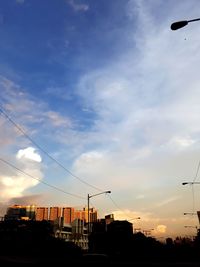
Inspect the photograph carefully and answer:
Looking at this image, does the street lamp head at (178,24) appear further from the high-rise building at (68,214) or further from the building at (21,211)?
the high-rise building at (68,214)

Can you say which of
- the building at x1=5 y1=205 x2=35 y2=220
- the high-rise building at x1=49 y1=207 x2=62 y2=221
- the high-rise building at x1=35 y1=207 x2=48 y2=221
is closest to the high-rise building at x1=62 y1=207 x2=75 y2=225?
the high-rise building at x1=49 y1=207 x2=62 y2=221

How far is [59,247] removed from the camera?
52.5 m

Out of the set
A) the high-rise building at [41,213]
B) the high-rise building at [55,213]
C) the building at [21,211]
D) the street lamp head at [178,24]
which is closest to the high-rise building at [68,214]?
the high-rise building at [55,213]

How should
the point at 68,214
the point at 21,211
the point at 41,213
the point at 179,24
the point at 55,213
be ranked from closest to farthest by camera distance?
the point at 179,24 → the point at 21,211 → the point at 55,213 → the point at 68,214 → the point at 41,213

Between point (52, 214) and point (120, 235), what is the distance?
82.2 m

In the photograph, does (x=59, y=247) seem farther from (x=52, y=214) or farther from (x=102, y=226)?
(x=52, y=214)

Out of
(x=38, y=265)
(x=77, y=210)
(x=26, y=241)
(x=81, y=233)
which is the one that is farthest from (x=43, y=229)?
(x=77, y=210)

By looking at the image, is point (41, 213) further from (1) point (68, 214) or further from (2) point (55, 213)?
(1) point (68, 214)

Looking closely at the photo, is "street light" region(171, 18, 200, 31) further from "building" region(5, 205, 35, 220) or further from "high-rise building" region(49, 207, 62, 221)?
"high-rise building" region(49, 207, 62, 221)

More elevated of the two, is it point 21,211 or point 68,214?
point 21,211

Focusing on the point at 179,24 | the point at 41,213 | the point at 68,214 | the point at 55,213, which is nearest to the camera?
the point at 179,24

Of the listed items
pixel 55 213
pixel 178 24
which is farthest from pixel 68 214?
pixel 178 24

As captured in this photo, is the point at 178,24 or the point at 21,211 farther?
the point at 21,211

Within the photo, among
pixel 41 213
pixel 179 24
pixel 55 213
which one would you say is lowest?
pixel 179 24
